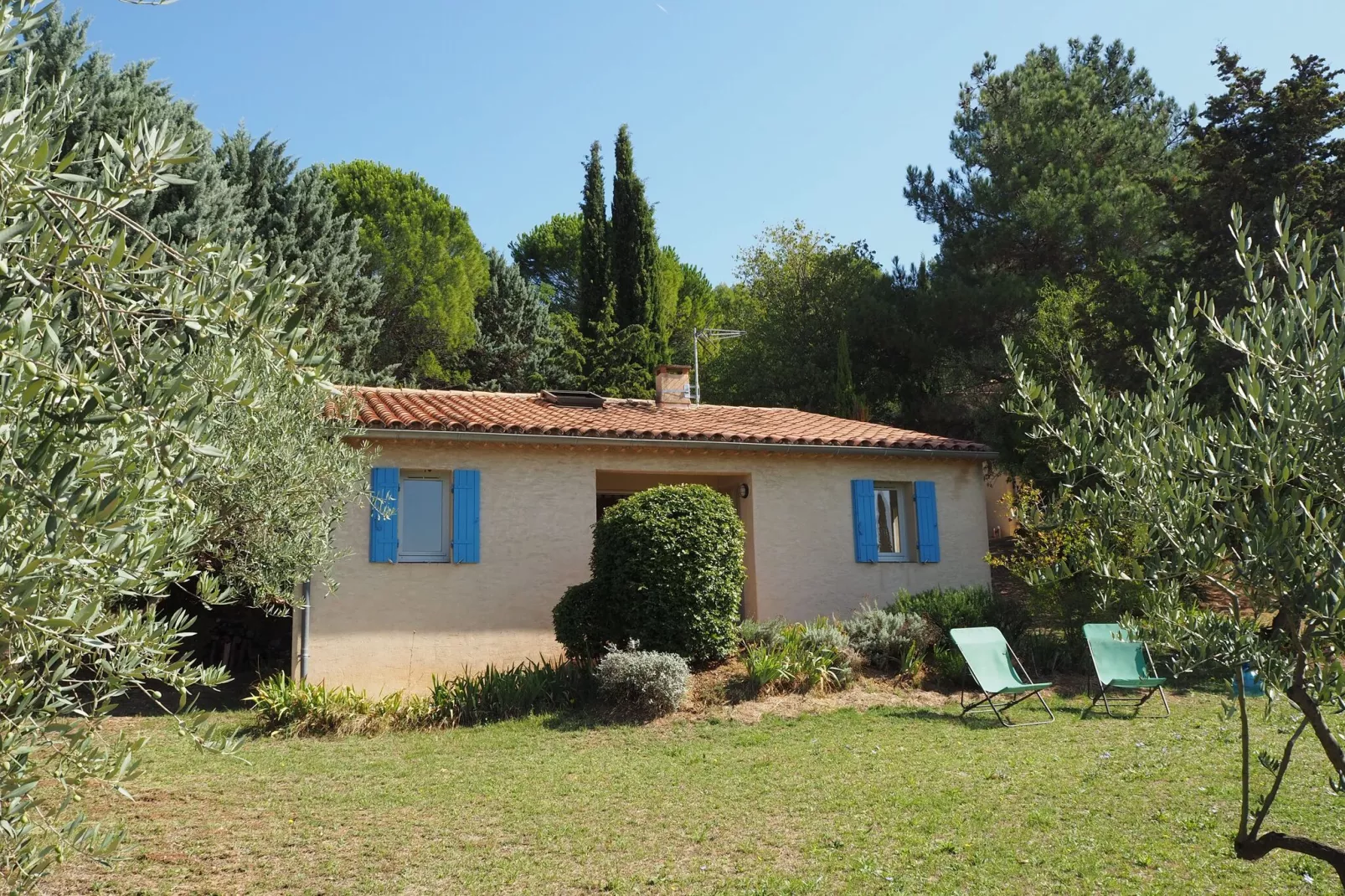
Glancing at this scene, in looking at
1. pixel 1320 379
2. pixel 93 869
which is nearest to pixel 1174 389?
pixel 1320 379

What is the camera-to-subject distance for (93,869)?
20.8 feet

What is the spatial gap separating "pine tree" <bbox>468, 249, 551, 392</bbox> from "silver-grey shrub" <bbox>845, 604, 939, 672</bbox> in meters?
16.7

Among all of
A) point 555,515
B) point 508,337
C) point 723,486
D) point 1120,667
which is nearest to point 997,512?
point 508,337

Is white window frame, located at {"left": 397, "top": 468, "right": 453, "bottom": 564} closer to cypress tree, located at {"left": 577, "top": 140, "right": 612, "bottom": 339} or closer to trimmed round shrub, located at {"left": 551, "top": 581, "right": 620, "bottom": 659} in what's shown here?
trimmed round shrub, located at {"left": 551, "top": 581, "right": 620, "bottom": 659}

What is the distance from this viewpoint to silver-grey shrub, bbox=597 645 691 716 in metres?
10.6

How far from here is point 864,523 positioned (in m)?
14.8

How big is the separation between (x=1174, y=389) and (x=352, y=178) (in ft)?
86.6

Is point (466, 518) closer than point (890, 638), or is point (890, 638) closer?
point (890, 638)

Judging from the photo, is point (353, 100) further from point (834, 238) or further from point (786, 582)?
point (834, 238)

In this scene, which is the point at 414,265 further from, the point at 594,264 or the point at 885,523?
the point at 885,523

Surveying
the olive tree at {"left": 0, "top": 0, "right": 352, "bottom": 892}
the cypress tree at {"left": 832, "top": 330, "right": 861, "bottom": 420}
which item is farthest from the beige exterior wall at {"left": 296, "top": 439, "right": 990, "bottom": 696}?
the cypress tree at {"left": 832, "top": 330, "right": 861, "bottom": 420}

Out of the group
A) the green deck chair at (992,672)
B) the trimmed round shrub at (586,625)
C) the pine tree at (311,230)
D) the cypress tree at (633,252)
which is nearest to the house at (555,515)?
the trimmed round shrub at (586,625)

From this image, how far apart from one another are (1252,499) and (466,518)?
9.90 m

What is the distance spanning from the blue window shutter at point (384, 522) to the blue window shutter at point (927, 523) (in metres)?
7.63
